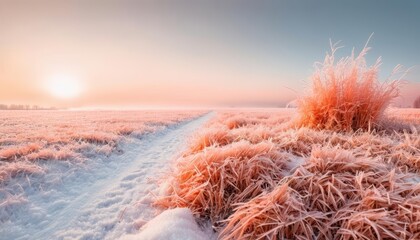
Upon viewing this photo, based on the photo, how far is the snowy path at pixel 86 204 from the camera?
300 cm

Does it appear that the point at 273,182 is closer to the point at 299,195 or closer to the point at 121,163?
the point at 299,195

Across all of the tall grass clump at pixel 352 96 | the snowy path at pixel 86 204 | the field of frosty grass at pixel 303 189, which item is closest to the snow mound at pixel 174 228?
the field of frosty grass at pixel 303 189

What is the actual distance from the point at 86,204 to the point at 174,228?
194 centimetres

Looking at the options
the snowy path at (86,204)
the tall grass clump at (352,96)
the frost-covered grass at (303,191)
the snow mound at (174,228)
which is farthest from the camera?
the tall grass clump at (352,96)

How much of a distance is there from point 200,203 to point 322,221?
118cm

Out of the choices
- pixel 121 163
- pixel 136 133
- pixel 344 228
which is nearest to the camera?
pixel 344 228

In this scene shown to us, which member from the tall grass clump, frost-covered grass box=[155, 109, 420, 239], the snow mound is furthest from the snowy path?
the tall grass clump

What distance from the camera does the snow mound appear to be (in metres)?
2.31

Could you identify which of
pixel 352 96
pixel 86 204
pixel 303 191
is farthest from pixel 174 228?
→ pixel 352 96

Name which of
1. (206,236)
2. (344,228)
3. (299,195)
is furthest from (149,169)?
(344,228)

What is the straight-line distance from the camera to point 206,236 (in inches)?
98.7

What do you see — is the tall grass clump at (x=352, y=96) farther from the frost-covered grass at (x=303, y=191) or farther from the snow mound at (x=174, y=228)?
the snow mound at (x=174, y=228)

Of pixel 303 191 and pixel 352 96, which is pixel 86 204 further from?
pixel 352 96

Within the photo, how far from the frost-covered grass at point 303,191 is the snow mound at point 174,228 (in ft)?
0.53
